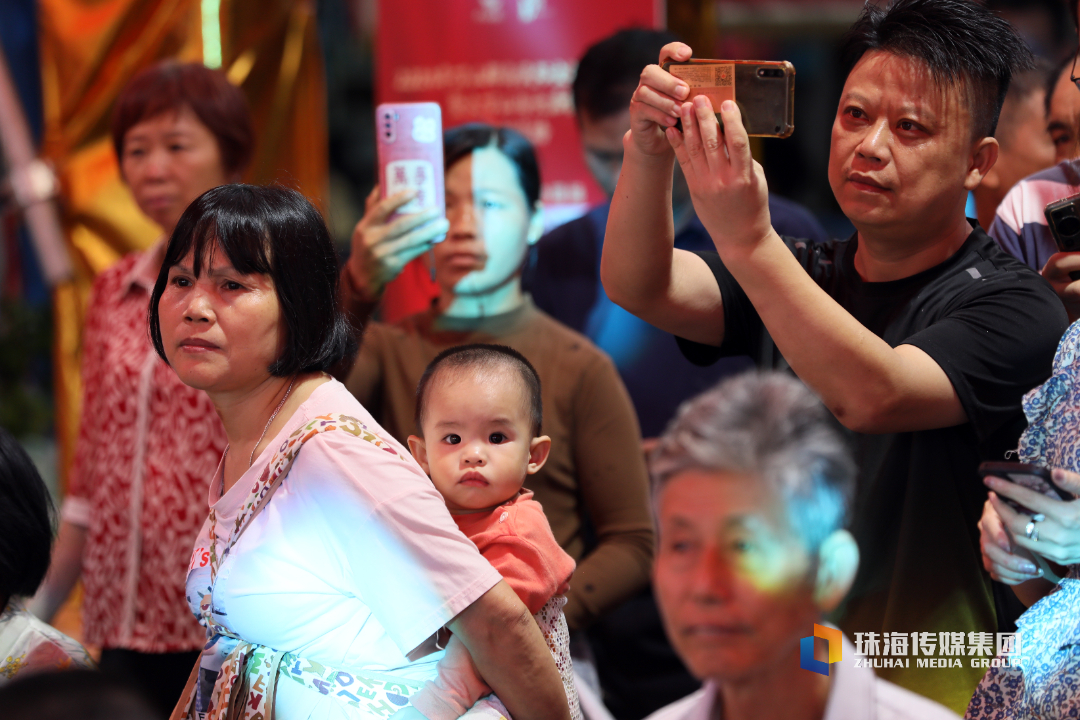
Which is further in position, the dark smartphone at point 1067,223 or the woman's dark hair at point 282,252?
the dark smartphone at point 1067,223

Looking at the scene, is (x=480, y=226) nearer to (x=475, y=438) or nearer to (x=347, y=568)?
(x=475, y=438)

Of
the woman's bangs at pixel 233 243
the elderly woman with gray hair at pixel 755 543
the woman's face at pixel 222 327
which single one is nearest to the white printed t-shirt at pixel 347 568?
the woman's face at pixel 222 327

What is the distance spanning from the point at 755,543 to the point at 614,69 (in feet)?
5.22

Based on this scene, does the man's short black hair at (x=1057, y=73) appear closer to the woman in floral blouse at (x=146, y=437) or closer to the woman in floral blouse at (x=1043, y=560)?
the woman in floral blouse at (x=1043, y=560)

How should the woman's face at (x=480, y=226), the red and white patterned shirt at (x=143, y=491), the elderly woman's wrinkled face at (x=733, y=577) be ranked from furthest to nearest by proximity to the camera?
the red and white patterned shirt at (x=143, y=491) < the woman's face at (x=480, y=226) < the elderly woman's wrinkled face at (x=733, y=577)

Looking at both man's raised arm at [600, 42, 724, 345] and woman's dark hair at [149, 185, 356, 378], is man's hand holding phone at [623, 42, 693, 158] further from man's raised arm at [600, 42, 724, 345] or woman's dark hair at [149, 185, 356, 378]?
woman's dark hair at [149, 185, 356, 378]

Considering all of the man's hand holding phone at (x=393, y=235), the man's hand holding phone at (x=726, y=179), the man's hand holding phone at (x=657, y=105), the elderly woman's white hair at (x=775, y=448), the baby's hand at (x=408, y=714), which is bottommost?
the baby's hand at (x=408, y=714)

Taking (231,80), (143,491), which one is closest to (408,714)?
(143,491)

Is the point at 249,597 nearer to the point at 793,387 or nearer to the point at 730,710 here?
the point at 730,710

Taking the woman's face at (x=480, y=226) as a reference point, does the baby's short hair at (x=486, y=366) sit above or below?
below

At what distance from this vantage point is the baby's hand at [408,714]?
119cm

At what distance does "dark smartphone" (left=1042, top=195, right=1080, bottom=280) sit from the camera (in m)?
1.39

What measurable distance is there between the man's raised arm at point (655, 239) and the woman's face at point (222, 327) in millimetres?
474

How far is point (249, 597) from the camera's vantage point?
1204mm
